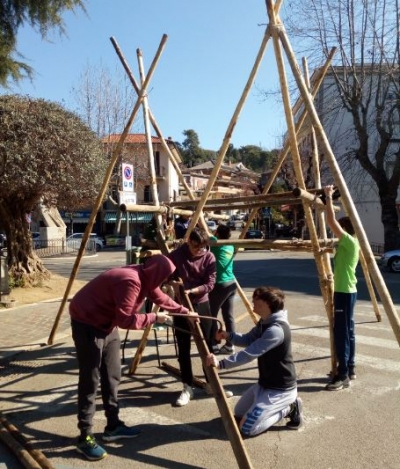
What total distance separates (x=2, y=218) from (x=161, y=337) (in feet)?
18.3

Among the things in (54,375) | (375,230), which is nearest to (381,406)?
(54,375)

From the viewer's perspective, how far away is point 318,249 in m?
5.27

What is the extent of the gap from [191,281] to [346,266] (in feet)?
5.33

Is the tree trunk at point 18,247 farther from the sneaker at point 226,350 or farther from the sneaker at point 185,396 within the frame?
the sneaker at point 185,396

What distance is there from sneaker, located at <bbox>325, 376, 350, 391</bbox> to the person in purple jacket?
133 centimetres

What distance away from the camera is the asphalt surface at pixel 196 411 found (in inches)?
147

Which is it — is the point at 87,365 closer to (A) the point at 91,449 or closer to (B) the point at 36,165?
(A) the point at 91,449

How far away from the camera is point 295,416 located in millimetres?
4227

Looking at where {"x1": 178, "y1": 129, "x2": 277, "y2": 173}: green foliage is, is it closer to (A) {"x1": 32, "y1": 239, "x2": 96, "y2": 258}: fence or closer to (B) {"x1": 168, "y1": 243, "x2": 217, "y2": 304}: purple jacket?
(A) {"x1": 32, "y1": 239, "x2": 96, "y2": 258}: fence

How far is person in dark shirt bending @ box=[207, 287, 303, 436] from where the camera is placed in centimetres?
397

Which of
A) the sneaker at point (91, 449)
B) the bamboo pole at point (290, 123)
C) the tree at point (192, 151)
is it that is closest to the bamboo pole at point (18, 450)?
the sneaker at point (91, 449)

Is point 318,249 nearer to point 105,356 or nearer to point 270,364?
point 270,364

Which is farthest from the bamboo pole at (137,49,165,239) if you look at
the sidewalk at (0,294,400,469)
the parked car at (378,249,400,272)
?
the parked car at (378,249,400,272)

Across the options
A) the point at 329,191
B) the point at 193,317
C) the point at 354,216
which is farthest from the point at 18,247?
the point at 354,216
